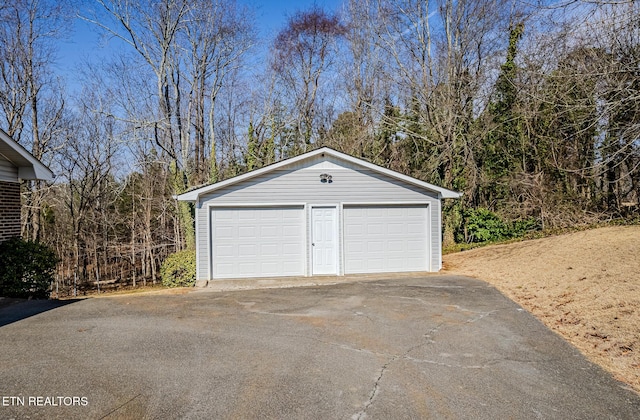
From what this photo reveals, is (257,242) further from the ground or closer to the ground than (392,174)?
closer to the ground

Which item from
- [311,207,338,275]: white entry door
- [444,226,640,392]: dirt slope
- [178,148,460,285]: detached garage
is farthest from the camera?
[311,207,338,275]: white entry door

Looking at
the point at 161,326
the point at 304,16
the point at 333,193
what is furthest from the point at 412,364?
the point at 304,16

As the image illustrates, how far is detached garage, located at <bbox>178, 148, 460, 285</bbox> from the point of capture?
424 inches

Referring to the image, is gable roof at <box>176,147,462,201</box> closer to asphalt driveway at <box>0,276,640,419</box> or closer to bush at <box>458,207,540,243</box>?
asphalt driveway at <box>0,276,640,419</box>

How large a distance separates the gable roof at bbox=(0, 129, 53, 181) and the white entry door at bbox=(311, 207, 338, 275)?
22.5 ft

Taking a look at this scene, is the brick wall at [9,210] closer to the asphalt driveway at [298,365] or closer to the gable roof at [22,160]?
the gable roof at [22,160]

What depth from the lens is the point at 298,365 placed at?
475 cm

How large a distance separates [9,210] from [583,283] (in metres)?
13.0

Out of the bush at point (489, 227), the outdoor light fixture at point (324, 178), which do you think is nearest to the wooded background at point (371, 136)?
the bush at point (489, 227)

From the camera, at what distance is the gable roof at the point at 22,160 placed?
892cm

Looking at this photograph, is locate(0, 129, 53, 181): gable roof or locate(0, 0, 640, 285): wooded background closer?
locate(0, 129, 53, 181): gable roof

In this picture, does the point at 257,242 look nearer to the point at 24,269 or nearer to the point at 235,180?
the point at 235,180

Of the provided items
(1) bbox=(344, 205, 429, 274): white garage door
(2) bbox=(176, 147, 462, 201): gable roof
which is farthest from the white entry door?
(2) bbox=(176, 147, 462, 201): gable roof

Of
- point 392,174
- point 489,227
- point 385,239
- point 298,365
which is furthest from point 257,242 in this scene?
point 489,227
